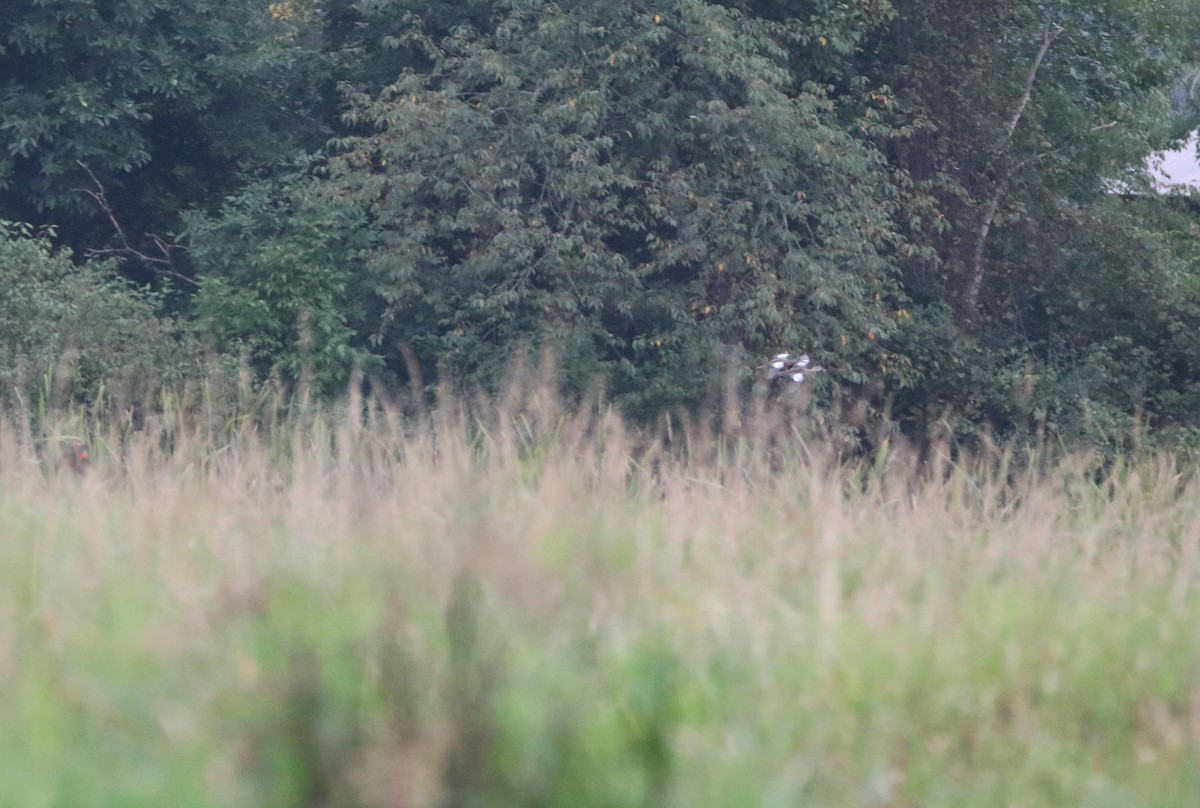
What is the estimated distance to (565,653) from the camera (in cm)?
286

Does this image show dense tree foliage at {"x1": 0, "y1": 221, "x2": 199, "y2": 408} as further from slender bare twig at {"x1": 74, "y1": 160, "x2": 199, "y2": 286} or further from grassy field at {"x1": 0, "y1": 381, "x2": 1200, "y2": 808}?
grassy field at {"x1": 0, "y1": 381, "x2": 1200, "y2": 808}

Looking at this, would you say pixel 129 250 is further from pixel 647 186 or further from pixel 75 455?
pixel 75 455

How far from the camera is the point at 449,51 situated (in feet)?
47.7

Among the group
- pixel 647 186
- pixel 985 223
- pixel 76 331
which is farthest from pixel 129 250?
pixel 985 223

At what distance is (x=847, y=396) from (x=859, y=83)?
4.00 meters

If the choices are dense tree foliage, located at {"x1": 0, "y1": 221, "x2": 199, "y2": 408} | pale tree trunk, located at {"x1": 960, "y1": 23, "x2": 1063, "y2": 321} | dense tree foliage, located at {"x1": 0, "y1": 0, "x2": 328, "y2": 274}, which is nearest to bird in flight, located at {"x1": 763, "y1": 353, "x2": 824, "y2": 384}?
dense tree foliage, located at {"x1": 0, "y1": 221, "x2": 199, "y2": 408}

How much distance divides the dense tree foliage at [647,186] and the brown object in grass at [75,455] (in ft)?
16.9

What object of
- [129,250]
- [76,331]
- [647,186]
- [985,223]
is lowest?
[76,331]

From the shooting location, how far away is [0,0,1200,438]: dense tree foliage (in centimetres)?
1250

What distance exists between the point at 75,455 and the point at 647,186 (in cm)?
782

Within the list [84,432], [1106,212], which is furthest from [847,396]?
[84,432]

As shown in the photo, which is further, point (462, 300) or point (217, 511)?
point (462, 300)

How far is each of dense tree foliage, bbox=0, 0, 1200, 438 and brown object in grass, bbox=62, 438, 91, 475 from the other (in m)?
5.16

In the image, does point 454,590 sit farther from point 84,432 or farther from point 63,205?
point 63,205
